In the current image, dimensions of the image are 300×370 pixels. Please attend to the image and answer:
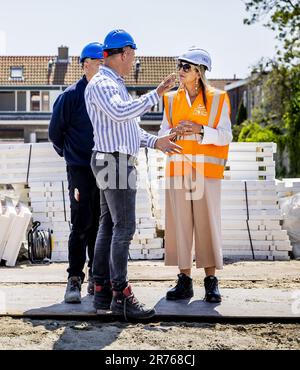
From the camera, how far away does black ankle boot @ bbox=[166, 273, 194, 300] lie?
19.8 feet

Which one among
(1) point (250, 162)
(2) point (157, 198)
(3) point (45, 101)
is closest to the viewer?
(2) point (157, 198)

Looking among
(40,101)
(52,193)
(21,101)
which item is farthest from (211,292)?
(21,101)

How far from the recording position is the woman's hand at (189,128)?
5.63m

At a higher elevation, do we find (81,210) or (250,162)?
(250,162)

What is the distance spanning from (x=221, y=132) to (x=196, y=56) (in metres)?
0.66

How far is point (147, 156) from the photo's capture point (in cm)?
1110

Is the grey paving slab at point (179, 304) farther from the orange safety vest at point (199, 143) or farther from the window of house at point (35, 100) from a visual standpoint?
the window of house at point (35, 100)

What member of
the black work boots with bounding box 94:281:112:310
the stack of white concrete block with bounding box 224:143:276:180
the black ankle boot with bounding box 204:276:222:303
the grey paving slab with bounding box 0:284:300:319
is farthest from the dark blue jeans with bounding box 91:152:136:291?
the stack of white concrete block with bounding box 224:143:276:180

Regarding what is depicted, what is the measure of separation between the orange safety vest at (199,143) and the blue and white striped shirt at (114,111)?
1.85 feet

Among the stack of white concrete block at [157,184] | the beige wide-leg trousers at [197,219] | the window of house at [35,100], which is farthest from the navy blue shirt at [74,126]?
the window of house at [35,100]

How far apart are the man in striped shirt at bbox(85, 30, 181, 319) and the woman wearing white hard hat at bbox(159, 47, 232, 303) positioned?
485 mm

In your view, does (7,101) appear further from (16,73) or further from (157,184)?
(157,184)

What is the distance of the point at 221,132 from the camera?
583cm
